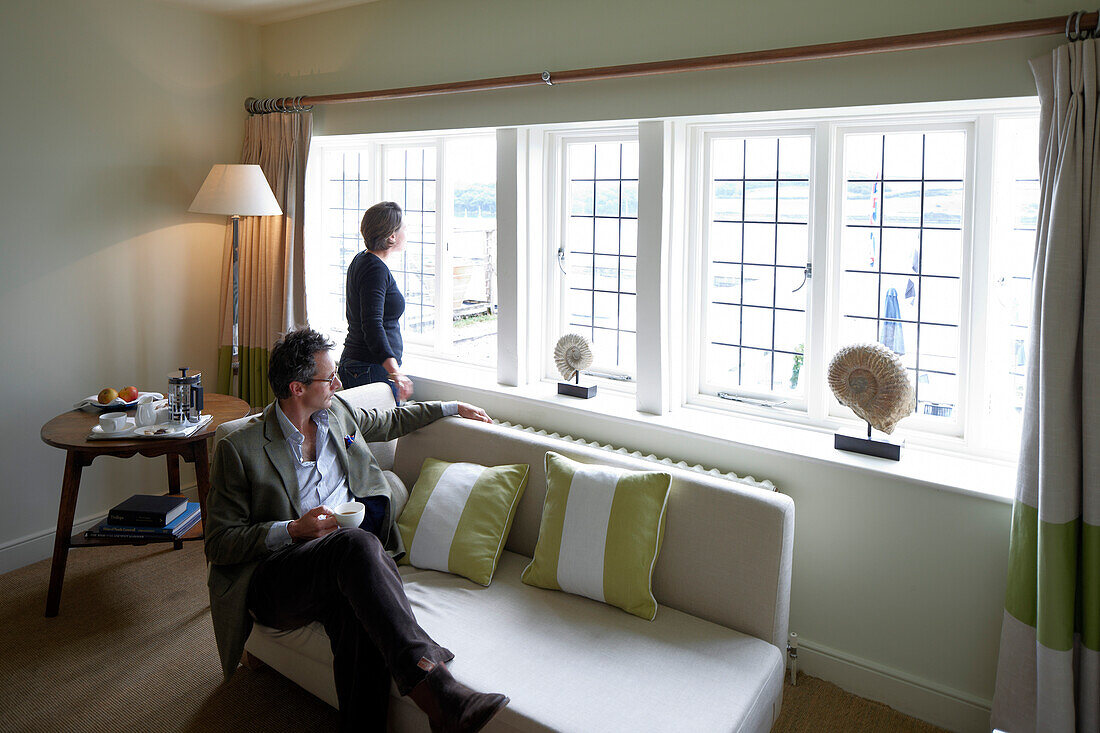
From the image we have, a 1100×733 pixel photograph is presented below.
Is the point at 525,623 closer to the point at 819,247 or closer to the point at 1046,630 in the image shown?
the point at 1046,630

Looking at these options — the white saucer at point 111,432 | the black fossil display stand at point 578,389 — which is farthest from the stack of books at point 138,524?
the black fossil display stand at point 578,389

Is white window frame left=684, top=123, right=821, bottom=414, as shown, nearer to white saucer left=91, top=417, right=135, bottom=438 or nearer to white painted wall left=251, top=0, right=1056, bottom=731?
white painted wall left=251, top=0, right=1056, bottom=731

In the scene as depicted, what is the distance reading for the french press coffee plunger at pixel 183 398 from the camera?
3.29 m

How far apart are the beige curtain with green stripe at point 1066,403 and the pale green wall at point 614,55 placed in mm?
204

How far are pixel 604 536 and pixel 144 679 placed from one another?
5.67 ft

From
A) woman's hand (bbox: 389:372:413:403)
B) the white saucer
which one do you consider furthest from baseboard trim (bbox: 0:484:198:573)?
woman's hand (bbox: 389:372:413:403)

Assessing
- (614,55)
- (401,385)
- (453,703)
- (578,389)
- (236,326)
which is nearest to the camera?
(453,703)

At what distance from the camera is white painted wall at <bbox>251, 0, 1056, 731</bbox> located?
2.46 m

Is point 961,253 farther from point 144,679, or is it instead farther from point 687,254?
point 144,679

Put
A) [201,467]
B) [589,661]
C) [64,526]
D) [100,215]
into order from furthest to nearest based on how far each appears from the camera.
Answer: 1. [100,215]
2. [201,467]
3. [64,526]
4. [589,661]

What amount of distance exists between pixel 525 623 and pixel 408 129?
2488mm

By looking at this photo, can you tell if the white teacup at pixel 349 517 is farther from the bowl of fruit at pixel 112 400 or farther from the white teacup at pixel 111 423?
the bowl of fruit at pixel 112 400

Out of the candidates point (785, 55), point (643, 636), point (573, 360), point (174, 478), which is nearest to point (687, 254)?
point (573, 360)

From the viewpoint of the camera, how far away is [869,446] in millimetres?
2719
